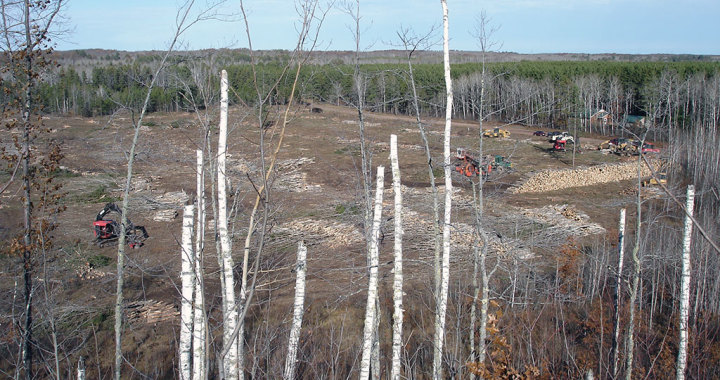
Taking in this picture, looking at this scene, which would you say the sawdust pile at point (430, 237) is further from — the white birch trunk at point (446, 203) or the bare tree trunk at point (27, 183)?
the bare tree trunk at point (27, 183)

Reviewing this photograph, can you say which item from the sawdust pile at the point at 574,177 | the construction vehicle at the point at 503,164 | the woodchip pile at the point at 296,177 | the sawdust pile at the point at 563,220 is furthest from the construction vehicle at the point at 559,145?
the construction vehicle at the point at 503,164

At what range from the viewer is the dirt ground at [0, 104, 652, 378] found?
34.9ft

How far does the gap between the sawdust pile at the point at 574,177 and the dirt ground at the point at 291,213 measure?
68 centimetres

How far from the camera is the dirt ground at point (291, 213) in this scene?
10.6 metres

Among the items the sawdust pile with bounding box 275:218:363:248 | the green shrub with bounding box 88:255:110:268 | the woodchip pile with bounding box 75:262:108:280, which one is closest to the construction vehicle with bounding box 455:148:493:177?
the sawdust pile with bounding box 275:218:363:248

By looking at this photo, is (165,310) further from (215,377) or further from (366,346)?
(366,346)

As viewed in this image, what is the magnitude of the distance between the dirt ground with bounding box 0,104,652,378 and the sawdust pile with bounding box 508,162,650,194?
0.68 meters

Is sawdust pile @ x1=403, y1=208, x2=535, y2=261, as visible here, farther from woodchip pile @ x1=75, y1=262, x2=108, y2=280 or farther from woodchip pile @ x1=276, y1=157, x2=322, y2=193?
woodchip pile @ x1=75, y1=262, x2=108, y2=280

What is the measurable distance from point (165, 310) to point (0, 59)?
8.93m

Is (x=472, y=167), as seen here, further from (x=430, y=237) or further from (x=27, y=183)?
(x=27, y=183)

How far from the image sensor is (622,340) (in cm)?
1307

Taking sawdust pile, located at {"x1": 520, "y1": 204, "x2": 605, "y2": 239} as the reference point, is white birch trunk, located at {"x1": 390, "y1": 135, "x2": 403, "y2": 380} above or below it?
above

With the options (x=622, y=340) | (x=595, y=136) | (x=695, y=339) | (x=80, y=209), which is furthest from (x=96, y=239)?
(x=595, y=136)

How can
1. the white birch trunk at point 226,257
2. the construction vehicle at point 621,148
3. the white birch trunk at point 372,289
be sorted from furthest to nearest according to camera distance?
the construction vehicle at point 621,148
the white birch trunk at point 372,289
the white birch trunk at point 226,257
